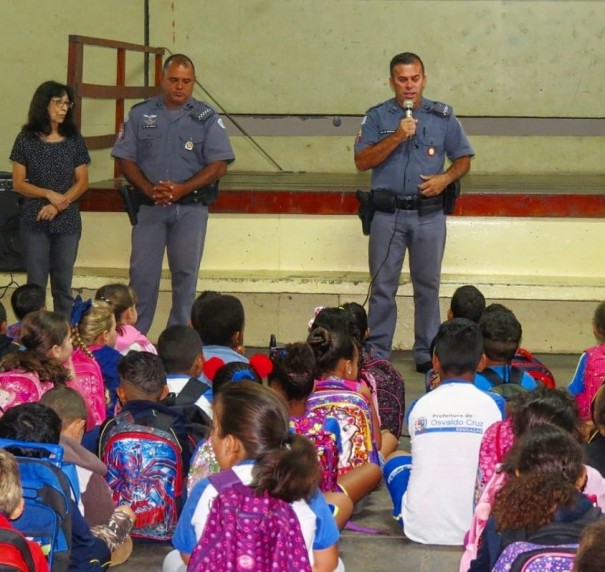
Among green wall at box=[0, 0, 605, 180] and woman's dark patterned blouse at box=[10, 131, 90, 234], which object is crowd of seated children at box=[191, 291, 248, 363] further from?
green wall at box=[0, 0, 605, 180]

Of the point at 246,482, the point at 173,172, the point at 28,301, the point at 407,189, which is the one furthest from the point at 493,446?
the point at 173,172

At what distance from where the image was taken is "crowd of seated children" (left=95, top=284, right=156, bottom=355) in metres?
5.07

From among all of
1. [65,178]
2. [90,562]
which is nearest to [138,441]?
[90,562]

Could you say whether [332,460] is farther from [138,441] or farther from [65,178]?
[65,178]

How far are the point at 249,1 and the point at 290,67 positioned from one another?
0.67 m

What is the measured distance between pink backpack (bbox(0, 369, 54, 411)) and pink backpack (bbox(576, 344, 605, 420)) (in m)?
2.04

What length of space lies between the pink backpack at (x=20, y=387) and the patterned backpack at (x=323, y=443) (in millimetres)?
884

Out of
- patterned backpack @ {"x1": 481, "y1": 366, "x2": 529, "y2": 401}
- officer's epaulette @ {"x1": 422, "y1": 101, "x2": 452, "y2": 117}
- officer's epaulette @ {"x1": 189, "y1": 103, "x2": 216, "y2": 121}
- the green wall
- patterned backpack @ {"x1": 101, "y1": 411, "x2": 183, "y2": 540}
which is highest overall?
the green wall

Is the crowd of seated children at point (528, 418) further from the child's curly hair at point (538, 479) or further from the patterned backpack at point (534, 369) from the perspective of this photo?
the patterned backpack at point (534, 369)

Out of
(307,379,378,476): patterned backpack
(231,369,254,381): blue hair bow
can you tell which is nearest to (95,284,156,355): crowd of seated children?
(231,369,254,381): blue hair bow

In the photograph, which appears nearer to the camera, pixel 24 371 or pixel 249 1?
pixel 24 371

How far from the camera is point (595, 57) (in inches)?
399

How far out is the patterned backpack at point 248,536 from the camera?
2.55m

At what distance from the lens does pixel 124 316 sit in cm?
517
